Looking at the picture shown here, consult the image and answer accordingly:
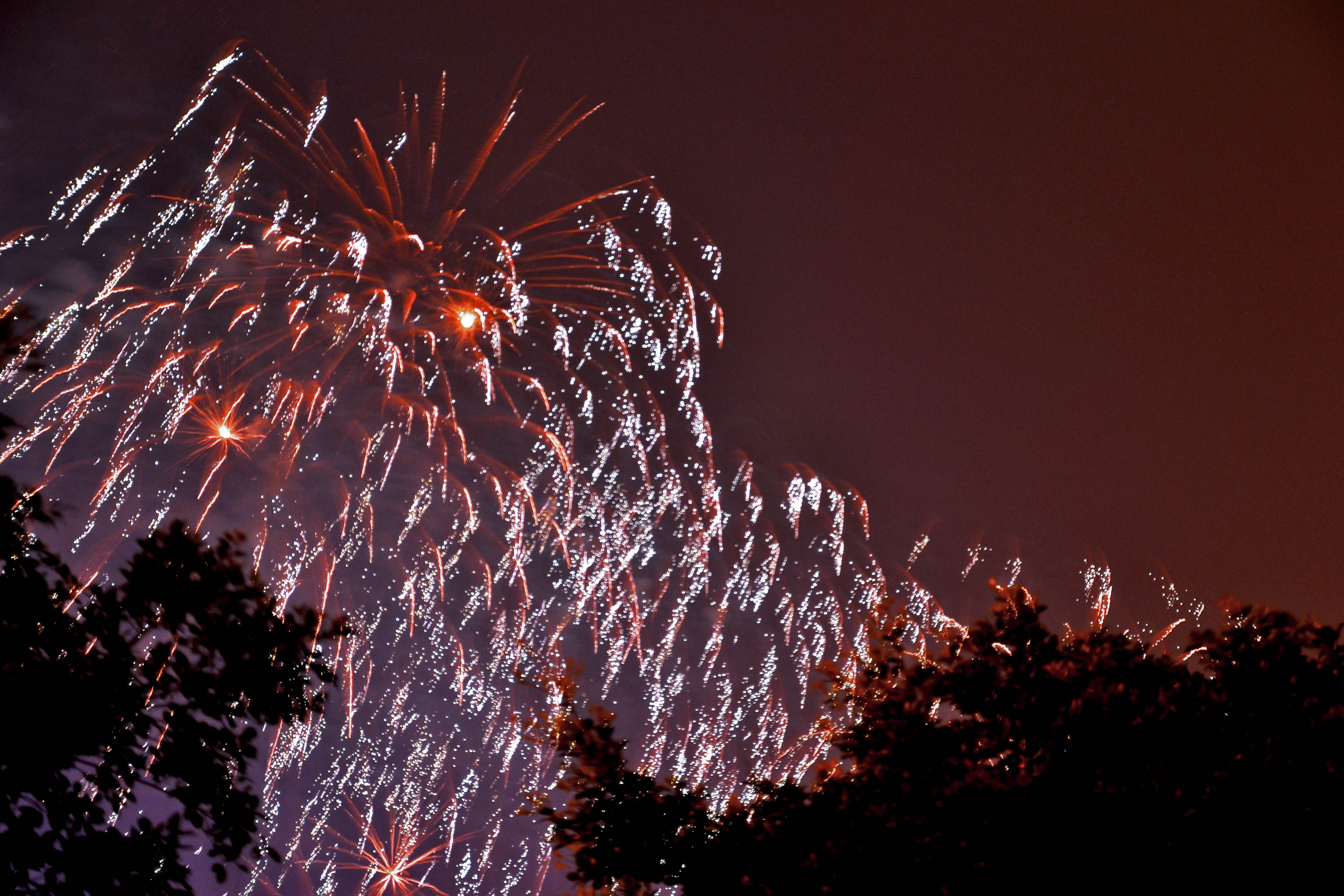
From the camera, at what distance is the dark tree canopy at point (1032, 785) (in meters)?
7.79

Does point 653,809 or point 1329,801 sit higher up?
point 1329,801

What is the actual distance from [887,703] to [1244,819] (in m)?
3.68

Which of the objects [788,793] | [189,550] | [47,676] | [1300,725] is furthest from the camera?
[788,793]

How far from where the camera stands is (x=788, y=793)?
391 inches

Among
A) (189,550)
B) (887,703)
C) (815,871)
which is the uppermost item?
(887,703)

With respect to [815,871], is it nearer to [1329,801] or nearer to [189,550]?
[1329,801]

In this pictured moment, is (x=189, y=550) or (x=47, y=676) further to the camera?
(x=189, y=550)

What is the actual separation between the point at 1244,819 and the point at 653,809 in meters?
6.07

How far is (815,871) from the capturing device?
8867mm

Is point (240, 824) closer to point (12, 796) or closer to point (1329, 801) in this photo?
point (12, 796)

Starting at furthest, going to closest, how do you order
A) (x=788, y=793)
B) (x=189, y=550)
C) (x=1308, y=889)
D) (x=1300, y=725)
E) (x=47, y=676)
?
(x=788, y=793)
(x=189, y=550)
(x=1300, y=725)
(x=47, y=676)
(x=1308, y=889)

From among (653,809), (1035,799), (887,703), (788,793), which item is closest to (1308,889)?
(1035,799)

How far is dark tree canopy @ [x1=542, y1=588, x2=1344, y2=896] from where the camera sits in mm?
7789

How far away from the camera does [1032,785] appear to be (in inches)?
326
